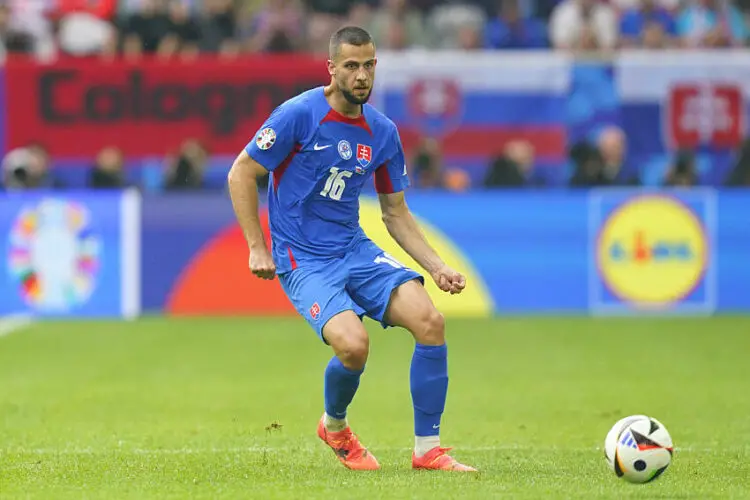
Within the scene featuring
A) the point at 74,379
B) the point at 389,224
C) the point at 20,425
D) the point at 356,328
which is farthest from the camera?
the point at 74,379

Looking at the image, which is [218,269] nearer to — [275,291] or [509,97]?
[275,291]

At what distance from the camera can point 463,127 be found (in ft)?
60.8

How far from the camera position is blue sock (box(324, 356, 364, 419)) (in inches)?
301

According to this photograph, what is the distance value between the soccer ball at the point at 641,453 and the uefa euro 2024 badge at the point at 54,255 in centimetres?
1107

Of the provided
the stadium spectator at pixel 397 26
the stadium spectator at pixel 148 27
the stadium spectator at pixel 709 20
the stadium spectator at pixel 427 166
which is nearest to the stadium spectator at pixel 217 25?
the stadium spectator at pixel 148 27

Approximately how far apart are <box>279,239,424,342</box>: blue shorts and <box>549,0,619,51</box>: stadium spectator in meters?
12.4

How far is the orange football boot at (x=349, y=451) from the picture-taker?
25.4 ft

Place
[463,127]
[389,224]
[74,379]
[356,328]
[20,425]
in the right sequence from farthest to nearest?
[463,127]
[74,379]
[20,425]
[389,224]
[356,328]

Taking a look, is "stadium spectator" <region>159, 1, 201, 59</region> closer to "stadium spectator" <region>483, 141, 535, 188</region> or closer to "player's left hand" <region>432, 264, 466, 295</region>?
"stadium spectator" <region>483, 141, 535, 188</region>

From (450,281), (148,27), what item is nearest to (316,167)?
(450,281)

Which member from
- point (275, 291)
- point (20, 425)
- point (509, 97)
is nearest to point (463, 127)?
point (509, 97)

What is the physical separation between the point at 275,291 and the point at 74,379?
16.8ft

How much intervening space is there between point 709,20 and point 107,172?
8.98m

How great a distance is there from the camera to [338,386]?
7730 mm
